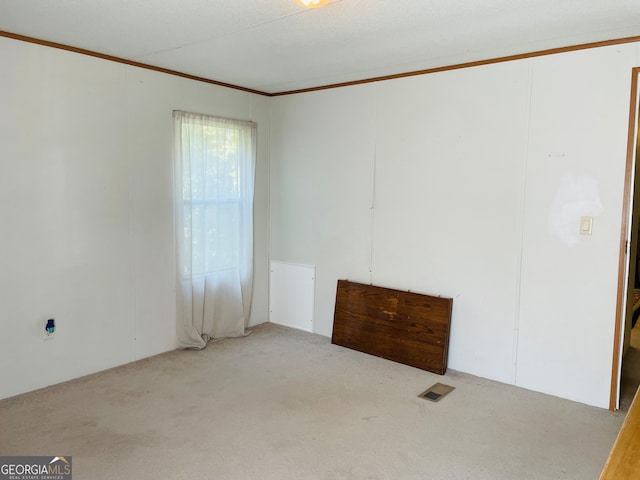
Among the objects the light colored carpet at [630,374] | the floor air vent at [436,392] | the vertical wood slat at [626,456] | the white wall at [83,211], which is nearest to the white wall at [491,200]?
the light colored carpet at [630,374]

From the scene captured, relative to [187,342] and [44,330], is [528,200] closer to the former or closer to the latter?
[187,342]

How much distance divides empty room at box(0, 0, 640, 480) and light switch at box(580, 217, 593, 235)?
0.5 inches

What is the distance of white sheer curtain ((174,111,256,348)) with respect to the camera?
13.0 feet

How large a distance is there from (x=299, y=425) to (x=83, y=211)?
2.07m

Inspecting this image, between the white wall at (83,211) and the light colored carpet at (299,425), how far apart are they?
0.90 feet

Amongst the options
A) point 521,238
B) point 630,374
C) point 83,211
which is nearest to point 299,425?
point 521,238

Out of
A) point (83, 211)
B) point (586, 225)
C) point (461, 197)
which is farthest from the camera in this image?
point (461, 197)

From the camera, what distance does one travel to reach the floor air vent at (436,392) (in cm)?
320

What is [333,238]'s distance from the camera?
438cm

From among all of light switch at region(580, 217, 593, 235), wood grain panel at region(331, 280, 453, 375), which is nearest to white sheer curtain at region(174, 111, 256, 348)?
wood grain panel at region(331, 280, 453, 375)

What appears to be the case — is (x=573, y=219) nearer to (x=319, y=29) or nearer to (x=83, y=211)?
(x=319, y=29)

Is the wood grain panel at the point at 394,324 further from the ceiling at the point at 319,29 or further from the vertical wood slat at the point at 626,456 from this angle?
the vertical wood slat at the point at 626,456

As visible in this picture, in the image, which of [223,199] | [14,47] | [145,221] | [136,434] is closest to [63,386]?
[136,434]

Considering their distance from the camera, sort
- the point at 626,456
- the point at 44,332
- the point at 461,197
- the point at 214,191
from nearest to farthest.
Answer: the point at 626,456 < the point at 44,332 < the point at 461,197 < the point at 214,191
